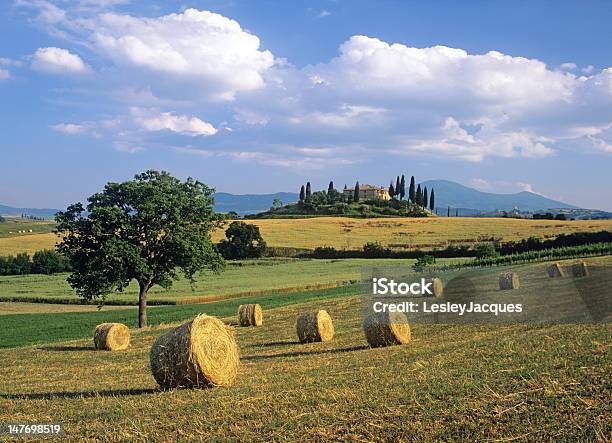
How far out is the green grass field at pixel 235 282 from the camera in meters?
50.0

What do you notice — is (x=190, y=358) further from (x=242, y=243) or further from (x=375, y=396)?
(x=242, y=243)

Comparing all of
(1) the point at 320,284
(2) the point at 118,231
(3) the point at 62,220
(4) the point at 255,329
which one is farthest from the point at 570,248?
(3) the point at 62,220

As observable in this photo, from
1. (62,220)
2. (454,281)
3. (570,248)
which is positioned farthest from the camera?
(570,248)

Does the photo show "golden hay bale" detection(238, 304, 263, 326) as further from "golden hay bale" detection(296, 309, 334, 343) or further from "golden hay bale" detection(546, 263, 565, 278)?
"golden hay bale" detection(546, 263, 565, 278)

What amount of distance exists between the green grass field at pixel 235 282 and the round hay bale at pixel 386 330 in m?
26.3

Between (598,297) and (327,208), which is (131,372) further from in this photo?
(327,208)

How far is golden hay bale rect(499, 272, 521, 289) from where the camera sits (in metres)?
29.3

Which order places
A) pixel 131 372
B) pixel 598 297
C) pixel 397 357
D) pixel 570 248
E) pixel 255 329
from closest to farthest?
pixel 397 357 < pixel 131 372 < pixel 598 297 < pixel 255 329 < pixel 570 248

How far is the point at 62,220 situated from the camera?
3133cm

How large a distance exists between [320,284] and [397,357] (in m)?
35.9

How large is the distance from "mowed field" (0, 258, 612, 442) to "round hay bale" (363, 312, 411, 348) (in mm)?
545

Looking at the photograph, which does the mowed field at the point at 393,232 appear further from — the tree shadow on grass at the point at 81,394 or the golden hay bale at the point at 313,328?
the tree shadow on grass at the point at 81,394

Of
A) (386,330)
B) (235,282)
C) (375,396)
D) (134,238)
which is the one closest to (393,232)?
(235,282)

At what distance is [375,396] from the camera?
9586 millimetres
